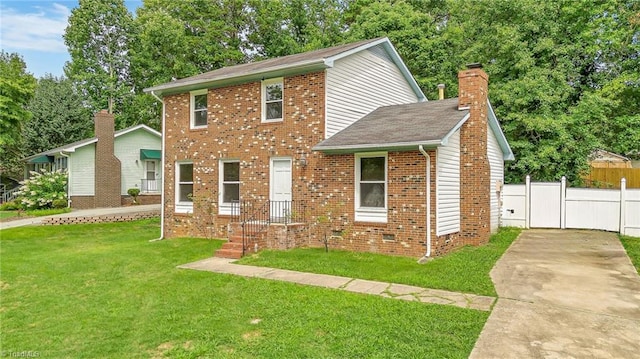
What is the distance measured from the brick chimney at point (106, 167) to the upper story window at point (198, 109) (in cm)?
1198

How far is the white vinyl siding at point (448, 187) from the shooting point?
1030 cm

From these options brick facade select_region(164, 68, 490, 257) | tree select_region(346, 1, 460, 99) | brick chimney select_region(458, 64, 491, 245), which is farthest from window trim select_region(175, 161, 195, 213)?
tree select_region(346, 1, 460, 99)

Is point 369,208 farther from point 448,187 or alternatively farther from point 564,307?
point 564,307

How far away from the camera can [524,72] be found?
18.6 metres

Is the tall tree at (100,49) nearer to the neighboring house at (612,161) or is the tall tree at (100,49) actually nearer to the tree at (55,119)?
the tree at (55,119)

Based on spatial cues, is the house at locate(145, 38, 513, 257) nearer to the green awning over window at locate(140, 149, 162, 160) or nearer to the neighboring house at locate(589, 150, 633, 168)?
the green awning over window at locate(140, 149, 162, 160)

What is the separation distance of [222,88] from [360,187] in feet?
20.0

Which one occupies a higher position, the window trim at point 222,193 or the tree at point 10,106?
the tree at point 10,106

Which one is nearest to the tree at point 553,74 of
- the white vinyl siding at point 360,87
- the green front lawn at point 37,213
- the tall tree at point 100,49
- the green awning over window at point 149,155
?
the white vinyl siding at point 360,87

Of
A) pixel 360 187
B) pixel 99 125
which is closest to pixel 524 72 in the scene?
pixel 360 187

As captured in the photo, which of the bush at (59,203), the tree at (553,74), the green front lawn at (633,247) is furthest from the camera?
the bush at (59,203)

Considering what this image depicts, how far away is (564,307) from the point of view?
20.0 feet

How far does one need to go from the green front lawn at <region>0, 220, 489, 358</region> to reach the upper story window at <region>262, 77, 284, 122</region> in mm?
5696

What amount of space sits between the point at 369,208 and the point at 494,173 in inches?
251
